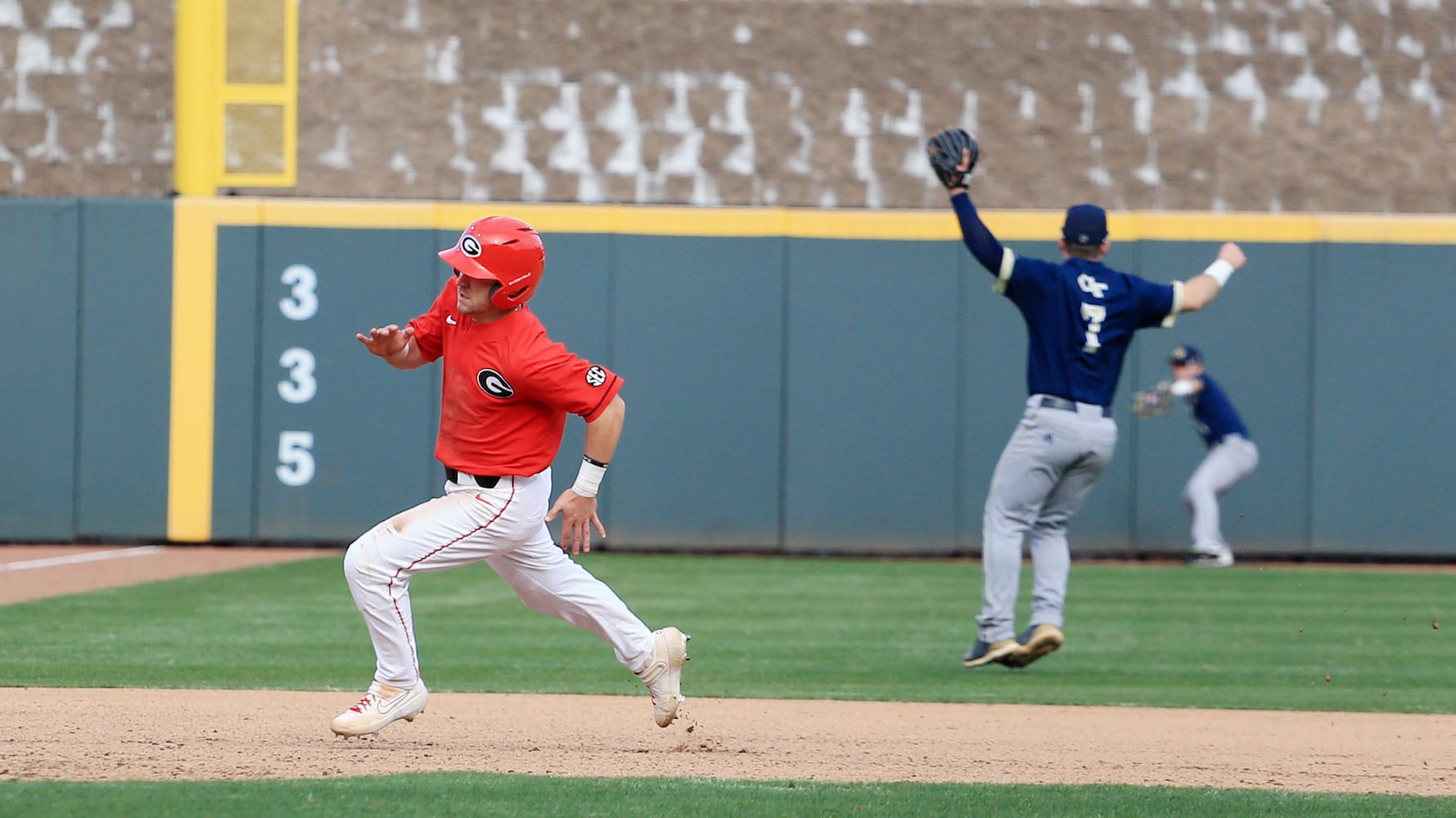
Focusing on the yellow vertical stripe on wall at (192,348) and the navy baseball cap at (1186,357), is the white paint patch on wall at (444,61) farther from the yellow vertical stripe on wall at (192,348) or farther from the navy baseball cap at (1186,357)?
the navy baseball cap at (1186,357)

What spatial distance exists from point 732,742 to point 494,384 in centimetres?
152

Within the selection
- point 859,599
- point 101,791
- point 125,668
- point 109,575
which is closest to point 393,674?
point 101,791

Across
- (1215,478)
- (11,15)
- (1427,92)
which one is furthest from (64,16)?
(1427,92)

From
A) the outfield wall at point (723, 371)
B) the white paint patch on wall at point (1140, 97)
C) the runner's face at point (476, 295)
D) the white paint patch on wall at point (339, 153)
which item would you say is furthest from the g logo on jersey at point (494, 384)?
the white paint patch on wall at point (1140, 97)

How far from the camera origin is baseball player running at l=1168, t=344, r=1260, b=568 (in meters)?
14.0

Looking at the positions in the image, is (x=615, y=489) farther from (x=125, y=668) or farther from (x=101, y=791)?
(x=101, y=791)

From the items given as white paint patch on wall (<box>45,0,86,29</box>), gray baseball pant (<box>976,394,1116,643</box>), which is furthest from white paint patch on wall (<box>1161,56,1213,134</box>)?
white paint patch on wall (<box>45,0,86,29</box>)

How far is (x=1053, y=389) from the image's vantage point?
314 inches

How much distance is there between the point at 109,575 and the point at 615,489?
4.27m

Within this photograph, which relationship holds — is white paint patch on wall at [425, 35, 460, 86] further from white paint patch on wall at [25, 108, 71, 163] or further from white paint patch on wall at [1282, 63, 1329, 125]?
white paint patch on wall at [1282, 63, 1329, 125]

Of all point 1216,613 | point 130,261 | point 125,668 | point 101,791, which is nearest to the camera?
point 101,791

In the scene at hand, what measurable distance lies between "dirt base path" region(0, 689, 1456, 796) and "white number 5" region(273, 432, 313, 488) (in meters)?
7.80

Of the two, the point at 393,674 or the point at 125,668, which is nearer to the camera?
the point at 393,674

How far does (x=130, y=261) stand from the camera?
14.5m
